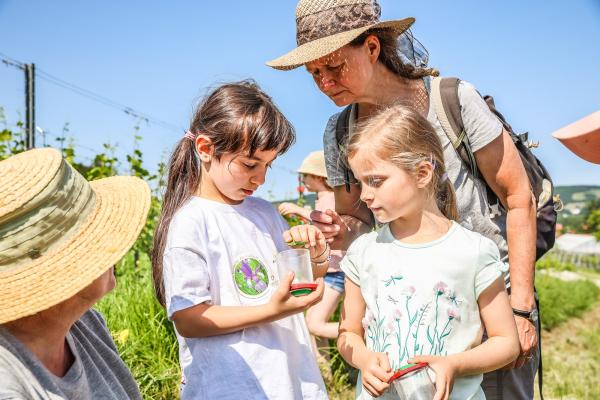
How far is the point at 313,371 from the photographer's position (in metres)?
2.14

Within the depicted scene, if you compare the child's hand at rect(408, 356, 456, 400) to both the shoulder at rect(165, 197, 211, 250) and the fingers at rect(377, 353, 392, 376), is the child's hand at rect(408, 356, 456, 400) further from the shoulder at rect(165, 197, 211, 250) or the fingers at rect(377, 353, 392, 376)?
the shoulder at rect(165, 197, 211, 250)

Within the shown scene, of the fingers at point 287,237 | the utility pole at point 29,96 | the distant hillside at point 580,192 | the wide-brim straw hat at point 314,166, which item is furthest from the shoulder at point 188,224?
the distant hillside at point 580,192

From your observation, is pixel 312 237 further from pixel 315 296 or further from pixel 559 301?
pixel 559 301

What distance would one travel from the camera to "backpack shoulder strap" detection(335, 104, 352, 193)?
8.06ft

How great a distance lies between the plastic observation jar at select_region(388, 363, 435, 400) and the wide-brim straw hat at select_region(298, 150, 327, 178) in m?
3.67

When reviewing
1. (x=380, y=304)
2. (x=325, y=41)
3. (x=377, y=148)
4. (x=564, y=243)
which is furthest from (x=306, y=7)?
(x=564, y=243)

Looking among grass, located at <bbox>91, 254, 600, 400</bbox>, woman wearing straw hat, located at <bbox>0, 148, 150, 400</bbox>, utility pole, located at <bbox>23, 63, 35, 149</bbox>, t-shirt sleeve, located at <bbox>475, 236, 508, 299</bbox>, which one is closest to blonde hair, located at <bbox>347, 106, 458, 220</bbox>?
t-shirt sleeve, located at <bbox>475, 236, 508, 299</bbox>

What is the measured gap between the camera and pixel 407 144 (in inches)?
77.1

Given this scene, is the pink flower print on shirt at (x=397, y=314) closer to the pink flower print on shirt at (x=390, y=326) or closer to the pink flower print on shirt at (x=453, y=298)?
the pink flower print on shirt at (x=390, y=326)

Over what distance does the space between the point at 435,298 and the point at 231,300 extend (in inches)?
26.5

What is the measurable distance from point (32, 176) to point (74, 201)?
0.12m

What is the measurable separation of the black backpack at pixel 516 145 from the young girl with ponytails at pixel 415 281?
11 cm

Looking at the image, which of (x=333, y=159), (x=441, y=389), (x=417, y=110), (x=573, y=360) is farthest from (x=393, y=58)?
(x=573, y=360)

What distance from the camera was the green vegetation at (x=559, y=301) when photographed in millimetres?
9454
